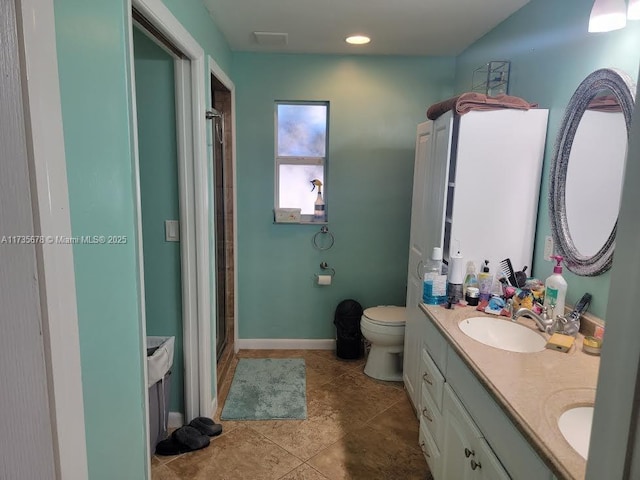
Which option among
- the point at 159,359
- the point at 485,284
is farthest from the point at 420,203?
the point at 159,359

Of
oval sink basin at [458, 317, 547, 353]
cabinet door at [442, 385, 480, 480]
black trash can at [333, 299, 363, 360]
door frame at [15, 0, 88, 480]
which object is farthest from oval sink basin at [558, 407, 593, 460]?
black trash can at [333, 299, 363, 360]

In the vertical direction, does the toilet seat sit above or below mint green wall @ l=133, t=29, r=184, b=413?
below

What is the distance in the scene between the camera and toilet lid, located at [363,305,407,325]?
9.59ft

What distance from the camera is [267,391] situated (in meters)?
2.83

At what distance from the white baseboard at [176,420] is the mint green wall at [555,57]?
7.01 feet

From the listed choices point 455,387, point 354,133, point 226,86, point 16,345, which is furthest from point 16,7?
point 354,133

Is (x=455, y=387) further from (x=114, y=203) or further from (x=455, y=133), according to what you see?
(x=114, y=203)

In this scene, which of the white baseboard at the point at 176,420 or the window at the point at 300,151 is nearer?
the white baseboard at the point at 176,420

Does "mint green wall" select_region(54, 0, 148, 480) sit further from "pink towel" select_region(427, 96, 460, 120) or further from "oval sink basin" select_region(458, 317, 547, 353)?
"pink towel" select_region(427, 96, 460, 120)

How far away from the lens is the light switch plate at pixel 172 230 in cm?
220

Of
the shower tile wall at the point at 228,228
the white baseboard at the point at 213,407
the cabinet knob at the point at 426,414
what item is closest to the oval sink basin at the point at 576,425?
the cabinet knob at the point at 426,414

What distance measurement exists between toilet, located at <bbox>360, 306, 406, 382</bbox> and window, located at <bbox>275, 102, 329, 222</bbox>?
96cm

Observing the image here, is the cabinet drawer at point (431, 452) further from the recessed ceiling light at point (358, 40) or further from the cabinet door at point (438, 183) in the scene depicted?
the recessed ceiling light at point (358, 40)

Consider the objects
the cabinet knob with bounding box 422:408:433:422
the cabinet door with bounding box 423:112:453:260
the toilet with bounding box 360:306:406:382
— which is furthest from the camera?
the toilet with bounding box 360:306:406:382
